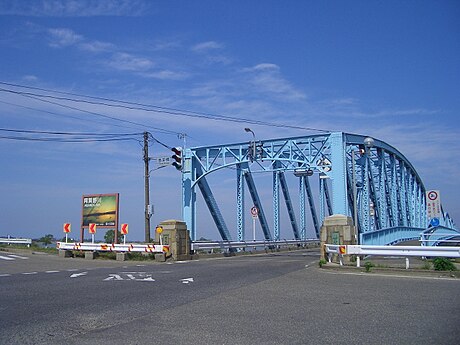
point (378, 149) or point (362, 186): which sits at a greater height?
point (378, 149)

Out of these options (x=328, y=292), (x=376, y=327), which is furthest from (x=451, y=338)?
(x=328, y=292)

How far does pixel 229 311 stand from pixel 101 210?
24.4 metres

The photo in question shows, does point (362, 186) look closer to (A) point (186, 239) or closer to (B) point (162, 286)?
(A) point (186, 239)

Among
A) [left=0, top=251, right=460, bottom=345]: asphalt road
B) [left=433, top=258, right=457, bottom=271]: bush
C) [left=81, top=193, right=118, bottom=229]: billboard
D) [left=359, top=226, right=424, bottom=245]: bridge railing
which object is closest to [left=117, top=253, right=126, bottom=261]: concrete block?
[left=81, top=193, right=118, bottom=229]: billboard

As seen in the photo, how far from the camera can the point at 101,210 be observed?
106 feet

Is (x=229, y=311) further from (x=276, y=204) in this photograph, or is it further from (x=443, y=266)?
(x=276, y=204)

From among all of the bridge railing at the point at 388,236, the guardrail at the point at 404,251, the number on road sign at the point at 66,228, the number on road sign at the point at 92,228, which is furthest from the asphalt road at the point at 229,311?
the number on road sign at the point at 92,228

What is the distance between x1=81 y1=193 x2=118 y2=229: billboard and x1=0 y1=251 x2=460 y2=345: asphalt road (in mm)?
16826

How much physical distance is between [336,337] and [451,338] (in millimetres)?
1510

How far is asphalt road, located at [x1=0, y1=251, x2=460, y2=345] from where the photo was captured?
7086 mm

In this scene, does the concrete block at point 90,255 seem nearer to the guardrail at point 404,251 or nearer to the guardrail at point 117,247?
the guardrail at point 117,247

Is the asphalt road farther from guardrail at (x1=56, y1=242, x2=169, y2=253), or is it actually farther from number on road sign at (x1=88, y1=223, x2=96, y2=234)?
number on road sign at (x1=88, y1=223, x2=96, y2=234)

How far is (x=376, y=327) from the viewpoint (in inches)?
304

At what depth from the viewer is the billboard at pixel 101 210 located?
104 ft
